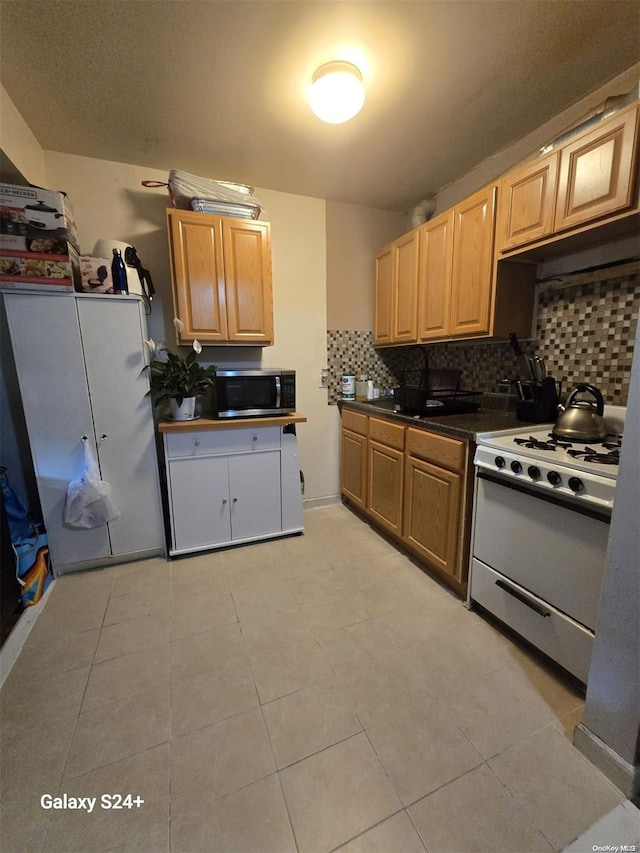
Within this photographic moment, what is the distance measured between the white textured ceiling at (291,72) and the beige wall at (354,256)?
1.98ft

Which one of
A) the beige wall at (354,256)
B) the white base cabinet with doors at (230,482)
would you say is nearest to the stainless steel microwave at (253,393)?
the white base cabinet with doors at (230,482)

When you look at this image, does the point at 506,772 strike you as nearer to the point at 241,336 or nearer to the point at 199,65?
the point at 241,336

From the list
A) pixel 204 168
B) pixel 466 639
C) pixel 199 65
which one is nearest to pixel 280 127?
pixel 199 65

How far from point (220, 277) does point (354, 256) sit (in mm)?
1277

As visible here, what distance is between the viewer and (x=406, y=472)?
2191 millimetres

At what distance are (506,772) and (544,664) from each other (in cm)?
54

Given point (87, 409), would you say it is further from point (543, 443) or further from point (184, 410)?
point (543, 443)

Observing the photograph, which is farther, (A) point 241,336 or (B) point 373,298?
(B) point 373,298

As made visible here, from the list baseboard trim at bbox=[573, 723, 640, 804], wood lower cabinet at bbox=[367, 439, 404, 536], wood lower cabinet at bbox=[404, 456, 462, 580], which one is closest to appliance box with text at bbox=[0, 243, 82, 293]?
wood lower cabinet at bbox=[367, 439, 404, 536]

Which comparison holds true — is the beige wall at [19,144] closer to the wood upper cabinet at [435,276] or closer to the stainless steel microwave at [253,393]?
the stainless steel microwave at [253,393]

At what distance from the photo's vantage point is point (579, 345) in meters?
1.84

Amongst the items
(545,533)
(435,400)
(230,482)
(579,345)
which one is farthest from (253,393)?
(579,345)

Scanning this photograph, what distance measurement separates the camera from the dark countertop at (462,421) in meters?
1.75

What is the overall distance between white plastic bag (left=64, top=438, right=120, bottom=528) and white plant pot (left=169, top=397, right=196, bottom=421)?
1.66ft
